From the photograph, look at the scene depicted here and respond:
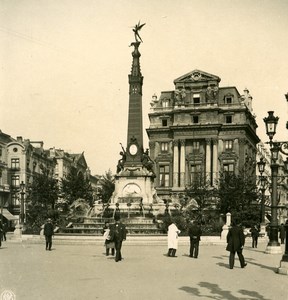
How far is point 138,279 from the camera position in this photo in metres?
13.9

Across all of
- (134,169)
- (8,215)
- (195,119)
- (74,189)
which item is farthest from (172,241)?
(195,119)

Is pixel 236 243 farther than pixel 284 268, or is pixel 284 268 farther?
pixel 236 243

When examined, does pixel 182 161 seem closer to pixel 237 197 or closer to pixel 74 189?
pixel 74 189

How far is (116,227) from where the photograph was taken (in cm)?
2061

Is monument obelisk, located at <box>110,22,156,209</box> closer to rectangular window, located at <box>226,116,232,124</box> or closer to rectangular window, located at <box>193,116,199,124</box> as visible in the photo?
rectangular window, located at <box>193,116,199,124</box>

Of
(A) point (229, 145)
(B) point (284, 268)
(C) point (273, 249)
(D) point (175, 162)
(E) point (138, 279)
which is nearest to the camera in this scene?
(E) point (138, 279)

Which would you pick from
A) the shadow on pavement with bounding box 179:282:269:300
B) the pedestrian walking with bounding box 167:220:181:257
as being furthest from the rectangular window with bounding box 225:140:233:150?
the shadow on pavement with bounding box 179:282:269:300

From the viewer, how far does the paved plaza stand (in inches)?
448

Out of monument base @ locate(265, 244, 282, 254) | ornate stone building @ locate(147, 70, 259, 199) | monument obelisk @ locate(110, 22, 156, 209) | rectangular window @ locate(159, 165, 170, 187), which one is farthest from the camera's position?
rectangular window @ locate(159, 165, 170, 187)

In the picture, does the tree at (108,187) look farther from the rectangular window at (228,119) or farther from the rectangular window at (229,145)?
the rectangular window at (228,119)

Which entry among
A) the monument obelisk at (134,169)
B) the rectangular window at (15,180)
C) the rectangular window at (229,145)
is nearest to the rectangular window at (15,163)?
the rectangular window at (15,180)

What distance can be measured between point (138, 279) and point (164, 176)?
63.1m

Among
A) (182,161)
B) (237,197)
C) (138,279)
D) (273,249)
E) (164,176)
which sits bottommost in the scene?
(138,279)

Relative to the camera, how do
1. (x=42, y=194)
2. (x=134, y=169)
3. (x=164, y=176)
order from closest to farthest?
(x=134, y=169) → (x=42, y=194) → (x=164, y=176)
